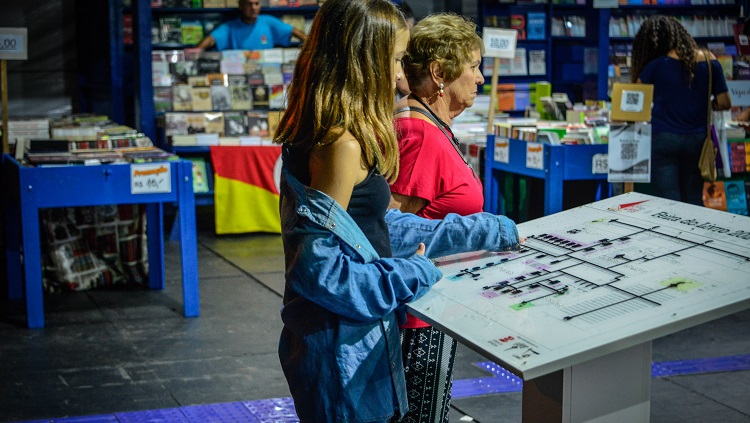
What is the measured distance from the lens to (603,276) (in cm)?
228

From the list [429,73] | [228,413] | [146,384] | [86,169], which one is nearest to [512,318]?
[429,73]

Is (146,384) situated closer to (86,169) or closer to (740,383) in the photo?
(86,169)

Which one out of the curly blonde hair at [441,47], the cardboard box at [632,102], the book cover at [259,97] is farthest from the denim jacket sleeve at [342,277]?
the book cover at [259,97]

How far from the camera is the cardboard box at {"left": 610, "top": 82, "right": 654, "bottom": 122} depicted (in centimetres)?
539

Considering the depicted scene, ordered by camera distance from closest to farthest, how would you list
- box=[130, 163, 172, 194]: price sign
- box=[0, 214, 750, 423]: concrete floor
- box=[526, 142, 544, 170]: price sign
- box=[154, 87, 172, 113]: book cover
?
1. box=[0, 214, 750, 423]: concrete floor
2. box=[130, 163, 172, 194]: price sign
3. box=[526, 142, 544, 170]: price sign
4. box=[154, 87, 172, 113]: book cover

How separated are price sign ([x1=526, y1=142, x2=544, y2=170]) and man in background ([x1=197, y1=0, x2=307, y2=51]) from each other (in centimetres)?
310

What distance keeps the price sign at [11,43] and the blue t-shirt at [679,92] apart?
3.95 metres

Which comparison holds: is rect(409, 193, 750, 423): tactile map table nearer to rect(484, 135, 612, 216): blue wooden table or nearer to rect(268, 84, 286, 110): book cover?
rect(484, 135, 612, 216): blue wooden table

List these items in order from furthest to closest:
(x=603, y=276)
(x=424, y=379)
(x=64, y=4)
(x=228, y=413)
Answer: (x=64, y=4) → (x=228, y=413) → (x=424, y=379) → (x=603, y=276)

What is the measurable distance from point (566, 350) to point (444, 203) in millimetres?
722

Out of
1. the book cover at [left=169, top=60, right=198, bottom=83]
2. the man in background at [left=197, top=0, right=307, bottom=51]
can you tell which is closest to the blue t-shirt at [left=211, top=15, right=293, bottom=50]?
the man in background at [left=197, top=0, right=307, bottom=51]

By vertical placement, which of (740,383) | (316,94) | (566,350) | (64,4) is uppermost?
(64,4)

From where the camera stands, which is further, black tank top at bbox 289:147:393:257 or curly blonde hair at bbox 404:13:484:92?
curly blonde hair at bbox 404:13:484:92

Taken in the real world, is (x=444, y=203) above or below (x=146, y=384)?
above
